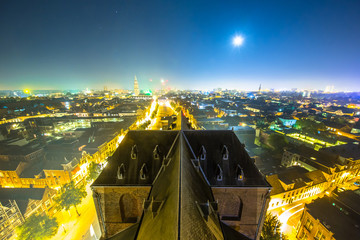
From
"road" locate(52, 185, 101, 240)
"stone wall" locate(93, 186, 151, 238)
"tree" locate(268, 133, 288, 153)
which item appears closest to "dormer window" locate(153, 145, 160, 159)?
"stone wall" locate(93, 186, 151, 238)

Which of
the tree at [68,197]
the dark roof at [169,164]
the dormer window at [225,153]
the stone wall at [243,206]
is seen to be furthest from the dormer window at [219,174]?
the tree at [68,197]

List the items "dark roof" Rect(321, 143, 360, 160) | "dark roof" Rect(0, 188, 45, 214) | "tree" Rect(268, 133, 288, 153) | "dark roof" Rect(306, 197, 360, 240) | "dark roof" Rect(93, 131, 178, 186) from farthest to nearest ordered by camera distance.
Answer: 1. "tree" Rect(268, 133, 288, 153)
2. "dark roof" Rect(321, 143, 360, 160)
3. "dark roof" Rect(0, 188, 45, 214)
4. "dark roof" Rect(306, 197, 360, 240)
5. "dark roof" Rect(93, 131, 178, 186)

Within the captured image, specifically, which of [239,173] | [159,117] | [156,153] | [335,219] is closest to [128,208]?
[156,153]

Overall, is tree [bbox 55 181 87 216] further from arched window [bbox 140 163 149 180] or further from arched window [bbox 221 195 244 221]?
arched window [bbox 221 195 244 221]

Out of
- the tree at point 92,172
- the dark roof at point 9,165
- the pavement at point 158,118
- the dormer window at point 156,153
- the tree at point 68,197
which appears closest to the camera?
the dormer window at point 156,153

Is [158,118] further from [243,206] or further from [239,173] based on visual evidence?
[243,206]

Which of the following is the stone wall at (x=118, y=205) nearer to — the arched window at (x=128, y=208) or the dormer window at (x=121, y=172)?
the arched window at (x=128, y=208)
